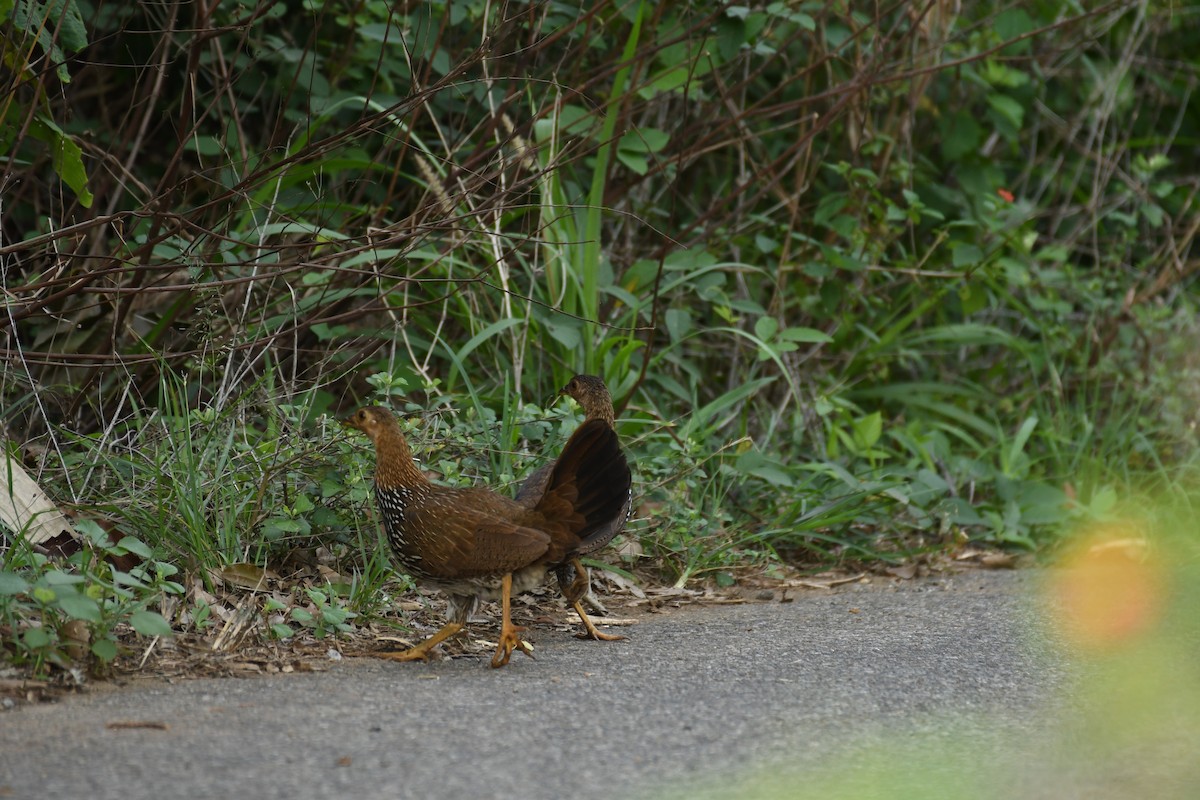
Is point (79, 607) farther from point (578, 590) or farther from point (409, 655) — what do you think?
point (578, 590)

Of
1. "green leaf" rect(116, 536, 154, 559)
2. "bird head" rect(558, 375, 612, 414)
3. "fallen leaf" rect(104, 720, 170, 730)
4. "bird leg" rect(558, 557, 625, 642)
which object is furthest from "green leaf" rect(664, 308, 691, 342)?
"fallen leaf" rect(104, 720, 170, 730)

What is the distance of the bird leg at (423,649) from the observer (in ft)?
12.1

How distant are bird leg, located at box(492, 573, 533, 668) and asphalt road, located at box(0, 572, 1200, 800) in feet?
0.17

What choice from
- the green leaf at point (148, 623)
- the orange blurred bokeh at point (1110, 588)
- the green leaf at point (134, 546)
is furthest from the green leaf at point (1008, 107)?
the green leaf at point (148, 623)

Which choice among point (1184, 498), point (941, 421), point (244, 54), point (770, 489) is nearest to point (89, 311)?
point (244, 54)

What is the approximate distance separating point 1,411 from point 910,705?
9.82ft

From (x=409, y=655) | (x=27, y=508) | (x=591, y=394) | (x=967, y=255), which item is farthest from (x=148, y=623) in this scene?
(x=967, y=255)

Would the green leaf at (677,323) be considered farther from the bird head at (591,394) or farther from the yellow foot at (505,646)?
the yellow foot at (505,646)

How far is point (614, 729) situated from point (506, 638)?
2.59ft

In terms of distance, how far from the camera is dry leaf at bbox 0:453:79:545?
3.78 meters

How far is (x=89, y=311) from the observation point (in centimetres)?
499

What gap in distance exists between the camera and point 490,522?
12.5ft

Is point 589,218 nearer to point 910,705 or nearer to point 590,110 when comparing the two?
point 590,110

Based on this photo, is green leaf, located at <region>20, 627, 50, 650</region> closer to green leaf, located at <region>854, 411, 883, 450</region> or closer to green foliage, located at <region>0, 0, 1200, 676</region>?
green foliage, located at <region>0, 0, 1200, 676</region>
